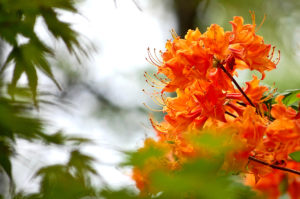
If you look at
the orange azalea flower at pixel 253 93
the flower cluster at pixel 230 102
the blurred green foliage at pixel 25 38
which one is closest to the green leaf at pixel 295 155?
the flower cluster at pixel 230 102

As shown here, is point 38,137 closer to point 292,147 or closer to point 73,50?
point 73,50

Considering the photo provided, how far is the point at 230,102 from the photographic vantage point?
1.20m

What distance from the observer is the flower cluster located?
105cm

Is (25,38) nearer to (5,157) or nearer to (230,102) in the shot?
(5,157)

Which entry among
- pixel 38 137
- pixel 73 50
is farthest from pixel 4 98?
pixel 73 50

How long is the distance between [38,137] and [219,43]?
604 mm

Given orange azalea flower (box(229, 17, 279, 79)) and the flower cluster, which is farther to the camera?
orange azalea flower (box(229, 17, 279, 79))

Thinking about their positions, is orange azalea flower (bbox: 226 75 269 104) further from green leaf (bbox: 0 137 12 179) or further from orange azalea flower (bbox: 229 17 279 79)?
green leaf (bbox: 0 137 12 179)

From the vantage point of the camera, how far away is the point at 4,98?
2.64ft

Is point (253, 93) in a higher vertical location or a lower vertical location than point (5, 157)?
higher

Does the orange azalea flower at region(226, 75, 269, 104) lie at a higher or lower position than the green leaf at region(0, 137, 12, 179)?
higher

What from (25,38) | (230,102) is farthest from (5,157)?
(230,102)

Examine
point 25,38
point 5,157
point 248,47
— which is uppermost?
point 248,47

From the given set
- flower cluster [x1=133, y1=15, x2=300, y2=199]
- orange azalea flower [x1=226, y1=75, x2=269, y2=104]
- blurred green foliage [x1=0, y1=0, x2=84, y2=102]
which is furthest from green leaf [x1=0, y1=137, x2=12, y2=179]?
orange azalea flower [x1=226, y1=75, x2=269, y2=104]
